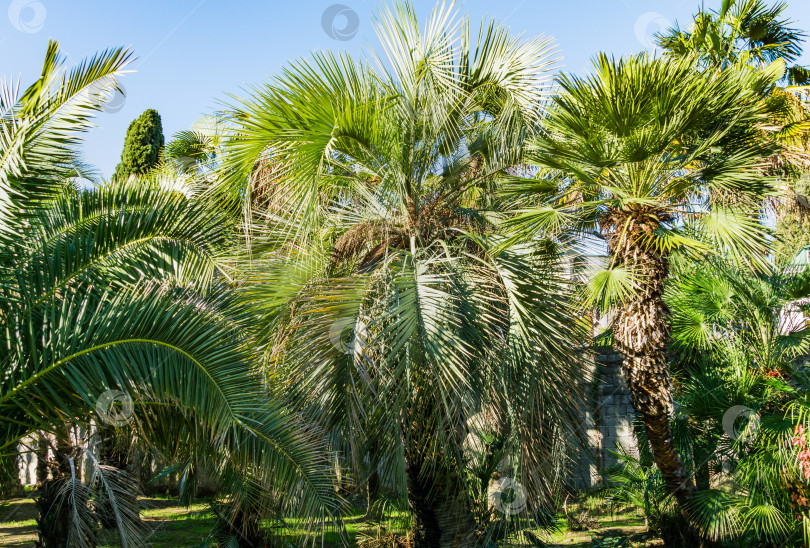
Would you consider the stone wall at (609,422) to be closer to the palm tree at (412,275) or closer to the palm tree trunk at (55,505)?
the palm tree at (412,275)

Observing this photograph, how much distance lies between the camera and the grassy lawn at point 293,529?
712 centimetres

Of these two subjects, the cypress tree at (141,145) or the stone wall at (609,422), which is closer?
the stone wall at (609,422)

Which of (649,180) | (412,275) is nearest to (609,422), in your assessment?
(649,180)

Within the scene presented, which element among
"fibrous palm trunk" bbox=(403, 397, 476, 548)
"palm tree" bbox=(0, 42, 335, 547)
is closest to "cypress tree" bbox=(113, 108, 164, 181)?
"palm tree" bbox=(0, 42, 335, 547)

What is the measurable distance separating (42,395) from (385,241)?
302 cm

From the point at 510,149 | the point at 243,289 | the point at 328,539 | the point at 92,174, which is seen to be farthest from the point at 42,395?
the point at 92,174

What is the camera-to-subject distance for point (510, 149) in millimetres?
5934

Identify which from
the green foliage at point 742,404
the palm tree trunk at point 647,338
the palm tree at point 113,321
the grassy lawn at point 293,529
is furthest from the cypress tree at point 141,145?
the green foliage at point 742,404

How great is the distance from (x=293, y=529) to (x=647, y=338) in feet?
15.2

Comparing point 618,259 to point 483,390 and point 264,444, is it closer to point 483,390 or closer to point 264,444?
point 483,390

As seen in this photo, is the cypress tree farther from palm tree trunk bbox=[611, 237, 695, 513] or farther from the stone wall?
palm tree trunk bbox=[611, 237, 695, 513]

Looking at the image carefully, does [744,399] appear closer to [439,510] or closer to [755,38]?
[439,510]

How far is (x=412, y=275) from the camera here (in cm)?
458

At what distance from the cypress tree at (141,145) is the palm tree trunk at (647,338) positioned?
12.8m
